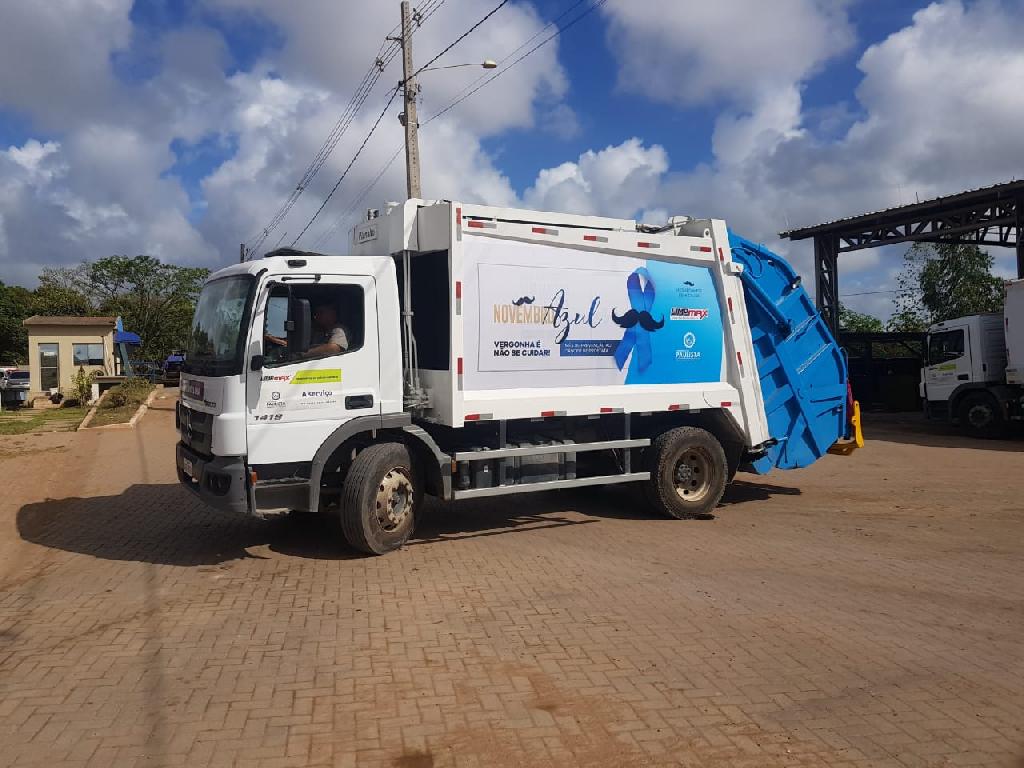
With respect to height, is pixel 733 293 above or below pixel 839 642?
above

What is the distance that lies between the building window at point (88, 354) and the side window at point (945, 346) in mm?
26843

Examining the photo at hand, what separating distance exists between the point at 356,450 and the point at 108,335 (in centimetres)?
2538

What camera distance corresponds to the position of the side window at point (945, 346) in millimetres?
17875

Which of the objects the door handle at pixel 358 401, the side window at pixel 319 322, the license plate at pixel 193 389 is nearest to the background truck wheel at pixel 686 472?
the door handle at pixel 358 401

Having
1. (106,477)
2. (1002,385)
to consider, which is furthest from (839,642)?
(1002,385)

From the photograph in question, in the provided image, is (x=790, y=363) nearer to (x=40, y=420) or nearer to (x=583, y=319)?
(x=583, y=319)

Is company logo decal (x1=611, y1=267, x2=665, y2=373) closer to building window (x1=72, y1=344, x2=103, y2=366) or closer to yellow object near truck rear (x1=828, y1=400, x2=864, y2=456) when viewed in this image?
yellow object near truck rear (x1=828, y1=400, x2=864, y2=456)

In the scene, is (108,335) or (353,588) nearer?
(353,588)

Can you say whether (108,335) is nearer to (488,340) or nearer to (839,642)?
(488,340)

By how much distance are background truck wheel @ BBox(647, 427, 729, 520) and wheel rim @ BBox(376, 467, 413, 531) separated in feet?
9.32

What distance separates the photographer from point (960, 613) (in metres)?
5.42

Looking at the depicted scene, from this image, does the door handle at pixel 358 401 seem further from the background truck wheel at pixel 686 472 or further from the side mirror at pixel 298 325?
the background truck wheel at pixel 686 472

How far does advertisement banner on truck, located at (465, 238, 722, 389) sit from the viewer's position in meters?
7.30

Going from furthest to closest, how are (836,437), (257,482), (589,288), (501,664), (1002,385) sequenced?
(1002,385), (836,437), (589,288), (257,482), (501,664)
